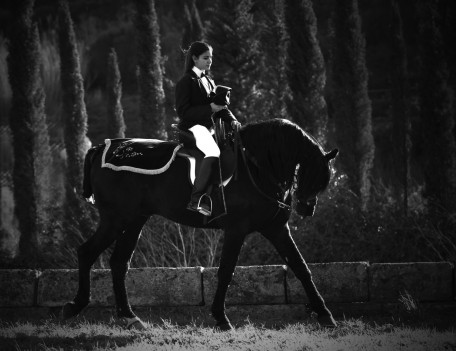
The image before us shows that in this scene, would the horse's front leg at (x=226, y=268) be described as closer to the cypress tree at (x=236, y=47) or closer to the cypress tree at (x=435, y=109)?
the cypress tree at (x=435, y=109)

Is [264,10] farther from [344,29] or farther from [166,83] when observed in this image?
[166,83]

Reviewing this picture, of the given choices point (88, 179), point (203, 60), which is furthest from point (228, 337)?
point (203, 60)

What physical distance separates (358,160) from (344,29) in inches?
133

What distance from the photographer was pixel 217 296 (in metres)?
5.80

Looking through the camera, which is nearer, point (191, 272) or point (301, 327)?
point (301, 327)

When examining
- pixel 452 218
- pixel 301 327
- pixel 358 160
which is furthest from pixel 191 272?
pixel 358 160

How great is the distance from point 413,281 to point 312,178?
178cm

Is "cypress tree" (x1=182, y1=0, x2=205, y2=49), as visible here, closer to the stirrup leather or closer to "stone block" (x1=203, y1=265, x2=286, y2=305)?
"stone block" (x1=203, y1=265, x2=286, y2=305)

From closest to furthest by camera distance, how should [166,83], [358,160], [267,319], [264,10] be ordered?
[267,319], [358,160], [264,10], [166,83]

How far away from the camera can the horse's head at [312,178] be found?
5.63m

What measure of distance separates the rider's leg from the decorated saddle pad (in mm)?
466

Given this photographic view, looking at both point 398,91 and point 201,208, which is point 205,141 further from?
point 398,91

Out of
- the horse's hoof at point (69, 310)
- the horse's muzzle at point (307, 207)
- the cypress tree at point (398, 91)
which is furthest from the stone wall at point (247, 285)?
the cypress tree at point (398, 91)

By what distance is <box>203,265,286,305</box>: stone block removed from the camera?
6.65 meters
